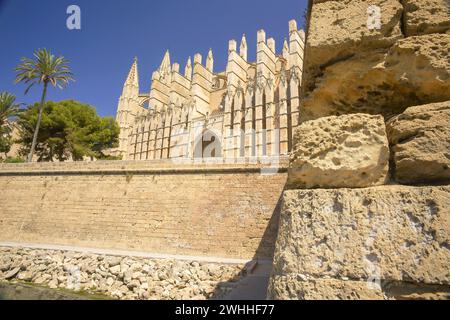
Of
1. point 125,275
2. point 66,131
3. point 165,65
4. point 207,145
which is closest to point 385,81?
point 125,275

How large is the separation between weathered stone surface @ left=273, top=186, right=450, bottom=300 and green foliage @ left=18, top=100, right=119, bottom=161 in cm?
2399

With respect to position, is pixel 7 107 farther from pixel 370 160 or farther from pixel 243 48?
pixel 370 160

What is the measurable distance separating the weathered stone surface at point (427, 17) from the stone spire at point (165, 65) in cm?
3511

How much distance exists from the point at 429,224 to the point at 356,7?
3.62 ft

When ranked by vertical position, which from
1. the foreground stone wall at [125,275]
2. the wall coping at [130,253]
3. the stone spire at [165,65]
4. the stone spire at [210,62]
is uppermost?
the stone spire at [165,65]

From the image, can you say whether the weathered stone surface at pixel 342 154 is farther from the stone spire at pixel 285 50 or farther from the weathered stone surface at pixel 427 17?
the stone spire at pixel 285 50

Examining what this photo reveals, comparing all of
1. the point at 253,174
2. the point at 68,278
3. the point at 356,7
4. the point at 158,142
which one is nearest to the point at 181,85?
the point at 158,142

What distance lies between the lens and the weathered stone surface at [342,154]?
1.21 meters

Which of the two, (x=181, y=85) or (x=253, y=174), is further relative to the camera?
(x=181, y=85)

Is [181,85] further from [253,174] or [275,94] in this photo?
[253,174]

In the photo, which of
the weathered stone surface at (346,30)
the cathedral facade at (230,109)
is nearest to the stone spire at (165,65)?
the cathedral facade at (230,109)

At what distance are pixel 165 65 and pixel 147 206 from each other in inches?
1154

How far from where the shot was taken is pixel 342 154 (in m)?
1.27

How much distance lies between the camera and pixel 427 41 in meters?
1.25
